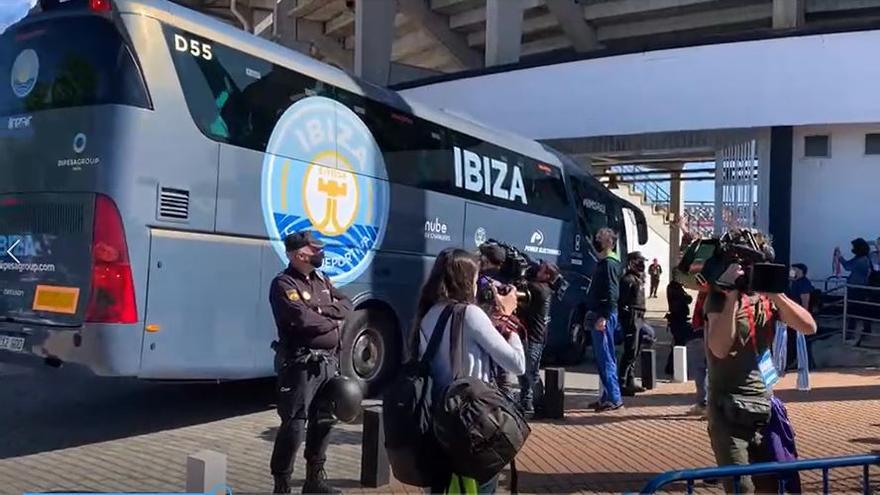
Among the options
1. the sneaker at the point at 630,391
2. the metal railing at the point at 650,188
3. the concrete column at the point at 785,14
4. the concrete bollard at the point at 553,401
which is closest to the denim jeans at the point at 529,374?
the concrete bollard at the point at 553,401

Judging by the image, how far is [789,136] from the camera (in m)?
14.7

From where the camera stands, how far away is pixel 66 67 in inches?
262

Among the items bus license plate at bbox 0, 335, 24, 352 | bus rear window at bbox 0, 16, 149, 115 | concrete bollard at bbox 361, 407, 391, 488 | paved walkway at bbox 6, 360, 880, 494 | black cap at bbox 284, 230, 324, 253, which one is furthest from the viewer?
bus license plate at bbox 0, 335, 24, 352

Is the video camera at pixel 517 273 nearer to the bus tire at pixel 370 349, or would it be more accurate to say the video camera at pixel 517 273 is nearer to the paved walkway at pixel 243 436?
the paved walkway at pixel 243 436

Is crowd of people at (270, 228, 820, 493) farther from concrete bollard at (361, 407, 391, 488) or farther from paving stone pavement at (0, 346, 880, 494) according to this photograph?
paving stone pavement at (0, 346, 880, 494)

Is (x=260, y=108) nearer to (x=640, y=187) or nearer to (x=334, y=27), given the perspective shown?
(x=334, y=27)

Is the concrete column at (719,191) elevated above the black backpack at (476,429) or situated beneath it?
elevated above

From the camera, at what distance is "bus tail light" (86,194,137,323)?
241 inches

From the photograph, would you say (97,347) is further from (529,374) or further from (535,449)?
(529,374)

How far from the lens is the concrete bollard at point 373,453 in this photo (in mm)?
5645

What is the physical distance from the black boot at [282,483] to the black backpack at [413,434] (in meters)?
1.70

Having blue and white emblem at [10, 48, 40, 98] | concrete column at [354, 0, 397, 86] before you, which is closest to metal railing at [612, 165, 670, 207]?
concrete column at [354, 0, 397, 86]

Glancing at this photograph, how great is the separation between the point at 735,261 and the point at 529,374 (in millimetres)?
4042

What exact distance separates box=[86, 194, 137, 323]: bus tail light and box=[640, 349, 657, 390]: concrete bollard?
20.4 feet
